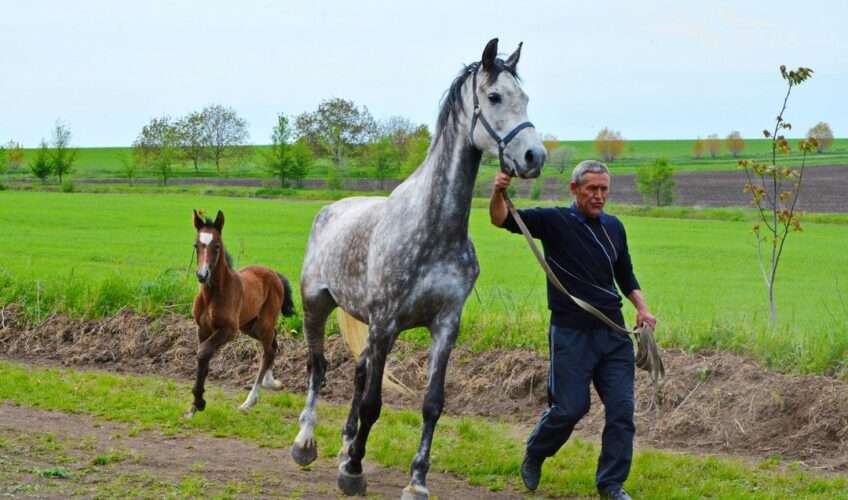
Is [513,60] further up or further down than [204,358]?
further up

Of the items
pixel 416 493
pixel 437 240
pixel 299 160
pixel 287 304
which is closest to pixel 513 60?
pixel 437 240

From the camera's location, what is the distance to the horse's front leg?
8.48 m

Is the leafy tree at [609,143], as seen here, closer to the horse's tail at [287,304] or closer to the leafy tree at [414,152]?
the leafy tree at [414,152]

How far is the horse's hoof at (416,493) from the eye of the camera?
19.8 ft

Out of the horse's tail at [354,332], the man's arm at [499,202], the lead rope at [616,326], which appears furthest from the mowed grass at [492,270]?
the man's arm at [499,202]

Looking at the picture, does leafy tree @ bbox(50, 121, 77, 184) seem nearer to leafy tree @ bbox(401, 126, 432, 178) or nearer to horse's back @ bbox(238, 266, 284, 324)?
leafy tree @ bbox(401, 126, 432, 178)

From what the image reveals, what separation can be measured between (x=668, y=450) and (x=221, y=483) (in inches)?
132

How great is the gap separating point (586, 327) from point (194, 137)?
9151cm

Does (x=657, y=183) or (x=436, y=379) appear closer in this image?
(x=436, y=379)

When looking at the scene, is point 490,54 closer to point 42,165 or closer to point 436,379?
point 436,379

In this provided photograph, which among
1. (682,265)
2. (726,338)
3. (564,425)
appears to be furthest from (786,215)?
(682,265)

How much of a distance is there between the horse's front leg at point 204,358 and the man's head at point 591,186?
150 inches

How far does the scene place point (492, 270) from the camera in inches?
968

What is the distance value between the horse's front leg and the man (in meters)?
3.20
